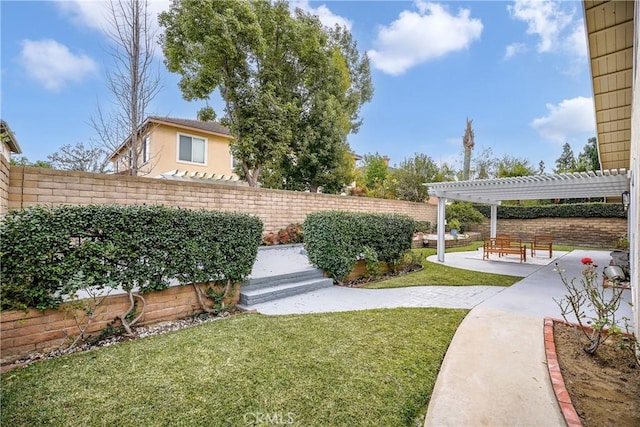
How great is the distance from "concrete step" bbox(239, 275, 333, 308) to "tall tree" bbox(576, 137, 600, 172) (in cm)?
2600

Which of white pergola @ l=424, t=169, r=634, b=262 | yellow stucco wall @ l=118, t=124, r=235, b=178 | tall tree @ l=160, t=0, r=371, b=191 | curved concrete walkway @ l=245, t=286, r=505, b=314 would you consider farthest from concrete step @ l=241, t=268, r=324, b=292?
yellow stucco wall @ l=118, t=124, r=235, b=178

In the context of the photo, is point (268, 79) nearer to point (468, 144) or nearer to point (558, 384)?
point (558, 384)

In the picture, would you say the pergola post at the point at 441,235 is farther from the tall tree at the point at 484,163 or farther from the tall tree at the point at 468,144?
the tall tree at the point at 484,163

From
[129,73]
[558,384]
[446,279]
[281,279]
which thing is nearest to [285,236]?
[281,279]

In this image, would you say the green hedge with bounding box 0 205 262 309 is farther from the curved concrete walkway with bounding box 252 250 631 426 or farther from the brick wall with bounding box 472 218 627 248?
the brick wall with bounding box 472 218 627 248

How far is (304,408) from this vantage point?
2697 mm

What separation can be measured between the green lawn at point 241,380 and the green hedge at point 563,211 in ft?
66.0

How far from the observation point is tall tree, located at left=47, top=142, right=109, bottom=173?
13.5 meters

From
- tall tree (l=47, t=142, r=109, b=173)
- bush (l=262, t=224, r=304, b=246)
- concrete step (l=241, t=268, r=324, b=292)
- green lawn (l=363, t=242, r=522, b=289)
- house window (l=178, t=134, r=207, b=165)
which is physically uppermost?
house window (l=178, t=134, r=207, b=165)

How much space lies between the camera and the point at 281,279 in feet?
22.8

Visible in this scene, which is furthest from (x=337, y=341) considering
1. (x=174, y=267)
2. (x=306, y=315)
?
(x=174, y=267)

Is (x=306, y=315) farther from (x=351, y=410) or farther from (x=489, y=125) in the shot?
(x=489, y=125)

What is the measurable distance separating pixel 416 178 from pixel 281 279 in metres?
17.3

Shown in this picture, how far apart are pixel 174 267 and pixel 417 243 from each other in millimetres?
13867
